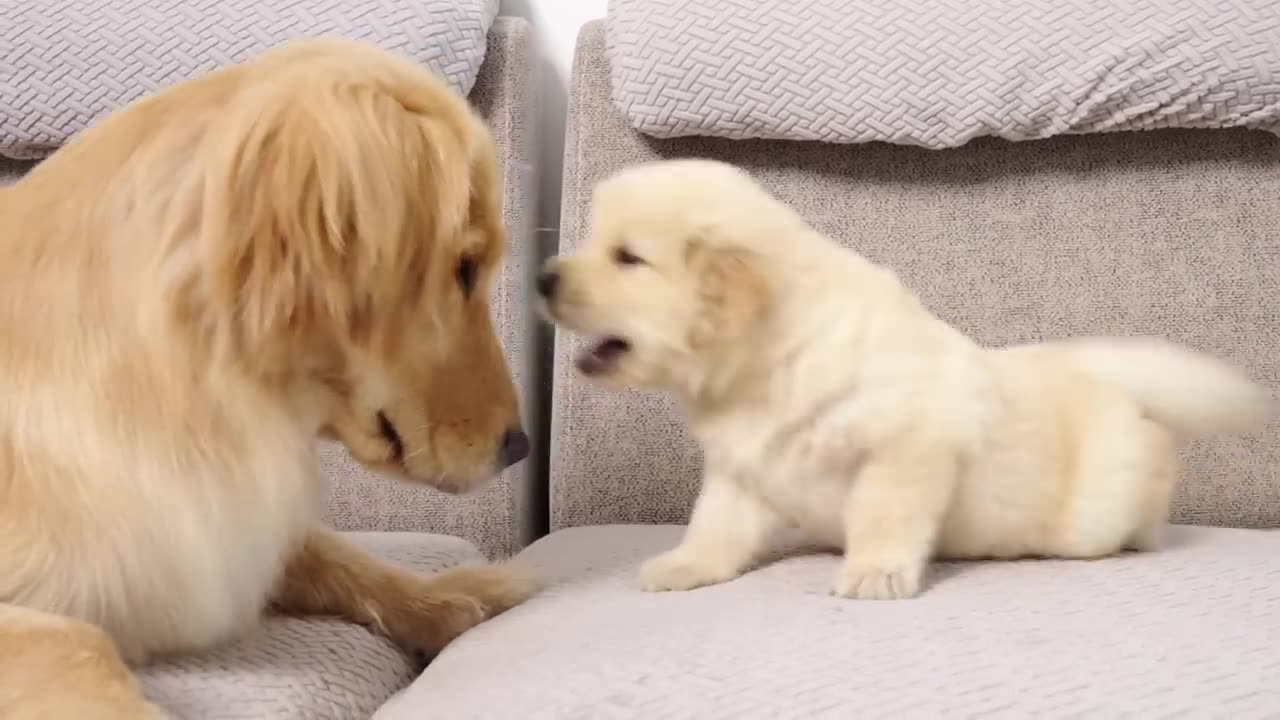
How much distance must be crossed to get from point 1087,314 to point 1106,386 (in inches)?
13.3

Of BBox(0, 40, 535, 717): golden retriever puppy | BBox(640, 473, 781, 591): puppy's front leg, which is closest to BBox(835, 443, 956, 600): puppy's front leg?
BBox(640, 473, 781, 591): puppy's front leg

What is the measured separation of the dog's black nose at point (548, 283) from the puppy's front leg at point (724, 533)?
0.77ft

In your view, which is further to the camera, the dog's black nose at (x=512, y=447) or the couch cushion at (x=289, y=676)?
the dog's black nose at (x=512, y=447)

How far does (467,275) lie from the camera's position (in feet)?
2.62

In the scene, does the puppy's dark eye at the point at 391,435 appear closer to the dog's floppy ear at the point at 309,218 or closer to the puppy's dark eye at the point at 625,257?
the dog's floppy ear at the point at 309,218

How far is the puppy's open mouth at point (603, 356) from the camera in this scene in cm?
93

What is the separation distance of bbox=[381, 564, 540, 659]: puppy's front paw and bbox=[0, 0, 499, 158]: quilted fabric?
651mm

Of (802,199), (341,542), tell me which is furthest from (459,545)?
(802,199)

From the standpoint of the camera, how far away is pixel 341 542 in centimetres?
99

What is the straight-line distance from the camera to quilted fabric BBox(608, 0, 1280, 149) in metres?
1.22

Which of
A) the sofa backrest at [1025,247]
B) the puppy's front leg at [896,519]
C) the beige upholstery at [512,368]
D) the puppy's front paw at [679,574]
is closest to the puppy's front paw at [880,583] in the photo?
the puppy's front leg at [896,519]

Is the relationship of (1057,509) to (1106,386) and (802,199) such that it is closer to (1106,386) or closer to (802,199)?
(1106,386)

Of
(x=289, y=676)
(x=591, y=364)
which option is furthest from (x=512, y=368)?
A: (x=289, y=676)

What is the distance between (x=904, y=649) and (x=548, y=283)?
45 cm
